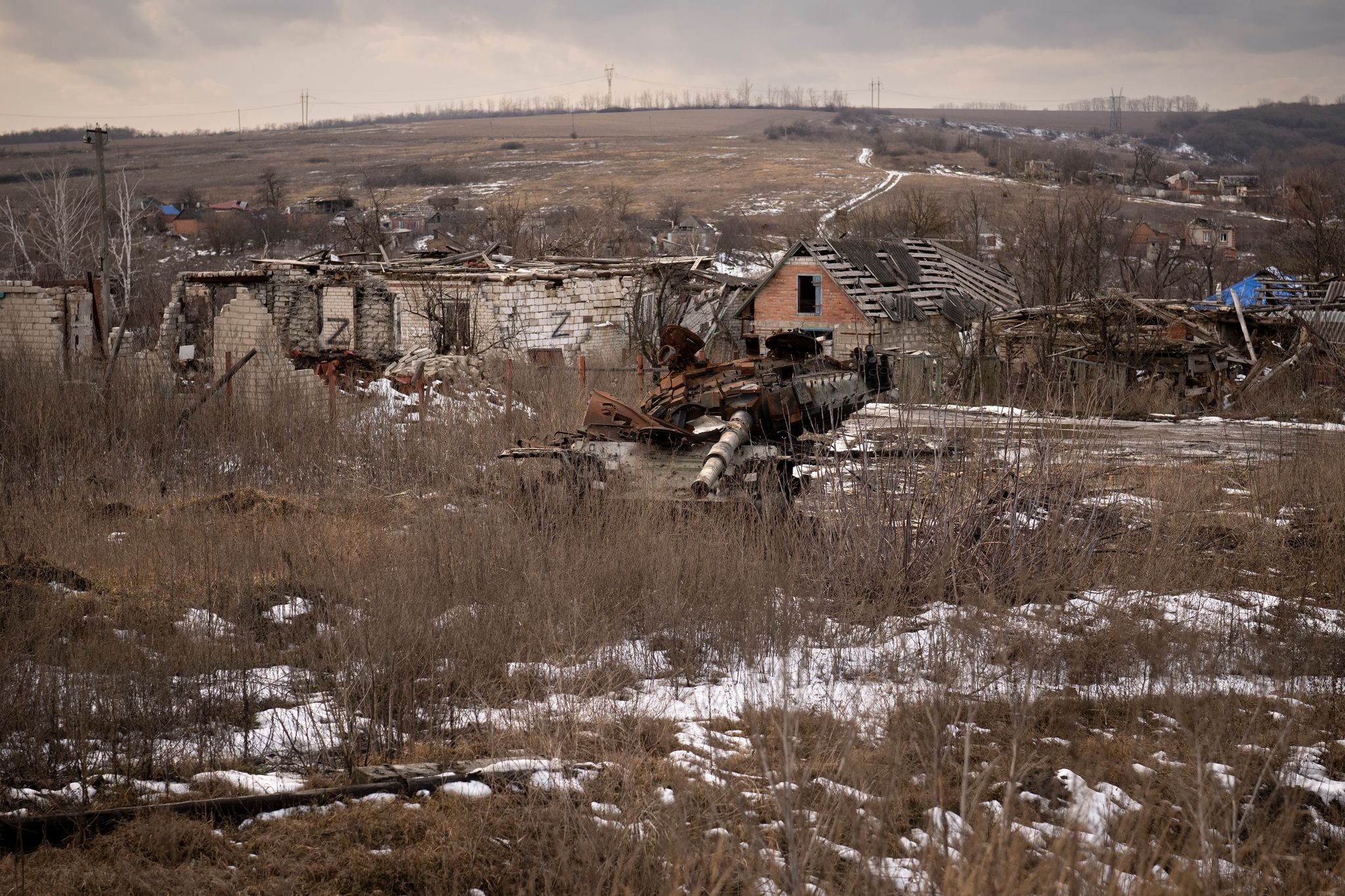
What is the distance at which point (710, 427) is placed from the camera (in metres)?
9.91

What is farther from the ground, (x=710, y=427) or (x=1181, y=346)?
(x=1181, y=346)

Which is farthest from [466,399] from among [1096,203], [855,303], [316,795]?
[1096,203]

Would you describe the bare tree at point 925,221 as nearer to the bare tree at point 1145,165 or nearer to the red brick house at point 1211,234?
the red brick house at point 1211,234

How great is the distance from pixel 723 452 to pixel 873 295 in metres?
23.6

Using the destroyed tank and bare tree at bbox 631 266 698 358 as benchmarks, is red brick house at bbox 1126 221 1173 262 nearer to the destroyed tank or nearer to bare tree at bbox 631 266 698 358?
bare tree at bbox 631 266 698 358

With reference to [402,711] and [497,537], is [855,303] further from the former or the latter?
[402,711]

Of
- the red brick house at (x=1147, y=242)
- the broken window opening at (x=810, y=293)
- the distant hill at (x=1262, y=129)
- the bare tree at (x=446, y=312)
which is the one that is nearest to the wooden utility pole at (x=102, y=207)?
the bare tree at (x=446, y=312)

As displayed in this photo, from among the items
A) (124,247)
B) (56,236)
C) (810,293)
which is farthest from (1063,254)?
(56,236)

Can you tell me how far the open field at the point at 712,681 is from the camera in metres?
3.80

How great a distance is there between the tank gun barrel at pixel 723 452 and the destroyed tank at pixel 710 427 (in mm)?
17

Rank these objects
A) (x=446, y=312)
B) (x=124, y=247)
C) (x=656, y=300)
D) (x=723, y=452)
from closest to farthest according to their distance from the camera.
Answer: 1. (x=723, y=452)
2. (x=446, y=312)
3. (x=656, y=300)
4. (x=124, y=247)

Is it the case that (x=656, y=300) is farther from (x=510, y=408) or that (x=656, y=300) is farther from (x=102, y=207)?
(x=510, y=408)

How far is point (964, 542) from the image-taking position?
7.65 m

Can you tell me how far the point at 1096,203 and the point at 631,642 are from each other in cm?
3582
